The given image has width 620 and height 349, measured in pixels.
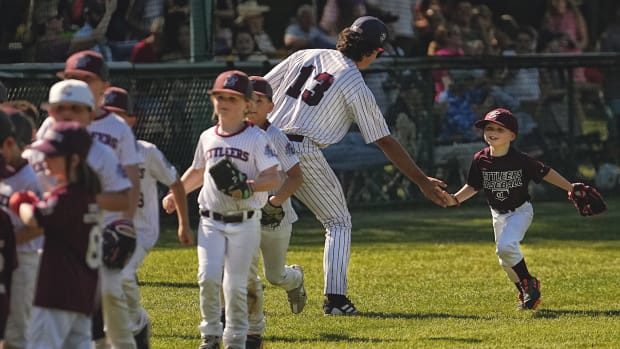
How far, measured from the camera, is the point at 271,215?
8234 millimetres

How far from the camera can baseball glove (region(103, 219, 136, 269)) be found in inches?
252

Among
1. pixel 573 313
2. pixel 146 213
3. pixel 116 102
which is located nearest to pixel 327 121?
pixel 573 313

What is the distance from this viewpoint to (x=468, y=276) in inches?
440

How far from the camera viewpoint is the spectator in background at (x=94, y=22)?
1507cm

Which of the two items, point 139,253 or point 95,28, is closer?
point 139,253

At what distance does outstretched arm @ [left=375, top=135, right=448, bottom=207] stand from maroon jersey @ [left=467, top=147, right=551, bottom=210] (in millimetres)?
550

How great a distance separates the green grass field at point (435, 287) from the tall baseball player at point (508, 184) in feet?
1.02

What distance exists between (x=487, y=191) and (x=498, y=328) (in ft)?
4.67

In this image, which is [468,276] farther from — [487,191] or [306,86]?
[306,86]

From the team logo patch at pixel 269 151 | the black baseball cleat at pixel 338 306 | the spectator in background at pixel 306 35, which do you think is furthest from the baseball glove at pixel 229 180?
the spectator in background at pixel 306 35

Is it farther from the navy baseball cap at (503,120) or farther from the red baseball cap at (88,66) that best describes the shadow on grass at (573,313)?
the red baseball cap at (88,66)

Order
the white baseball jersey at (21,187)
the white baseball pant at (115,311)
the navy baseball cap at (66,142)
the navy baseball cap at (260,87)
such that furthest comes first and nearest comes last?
the navy baseball cap at (260,87) → the white baseball pant at (115,311) → the white baseball jersey at (21,187) → the navy baseball cap at (66,142)

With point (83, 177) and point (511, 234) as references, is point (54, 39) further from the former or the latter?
point (83, 177)

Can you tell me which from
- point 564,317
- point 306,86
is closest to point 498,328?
point 564,317
